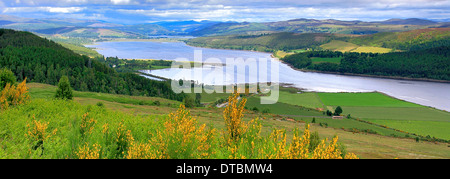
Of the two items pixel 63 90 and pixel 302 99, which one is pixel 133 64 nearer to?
pixel 302 99

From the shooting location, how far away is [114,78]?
88.8 m

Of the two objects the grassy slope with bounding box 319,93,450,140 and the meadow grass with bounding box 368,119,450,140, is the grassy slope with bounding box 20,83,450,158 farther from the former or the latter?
the grassy slope with bounding box 319,93,450,140

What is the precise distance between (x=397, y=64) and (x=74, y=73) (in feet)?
449

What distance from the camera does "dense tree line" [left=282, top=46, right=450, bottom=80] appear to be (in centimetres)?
13700

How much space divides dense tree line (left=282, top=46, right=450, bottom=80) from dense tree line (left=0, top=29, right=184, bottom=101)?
99151 millimetres

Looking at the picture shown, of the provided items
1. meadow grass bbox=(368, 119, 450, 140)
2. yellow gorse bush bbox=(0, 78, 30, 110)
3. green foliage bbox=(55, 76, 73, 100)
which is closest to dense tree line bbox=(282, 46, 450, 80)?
meadow grass bbox=(368, 119, 450, 140)

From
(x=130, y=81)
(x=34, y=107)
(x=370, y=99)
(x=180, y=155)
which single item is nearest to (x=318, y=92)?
(x=370, y=99)

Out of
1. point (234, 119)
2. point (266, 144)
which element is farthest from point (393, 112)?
point (266, 144)

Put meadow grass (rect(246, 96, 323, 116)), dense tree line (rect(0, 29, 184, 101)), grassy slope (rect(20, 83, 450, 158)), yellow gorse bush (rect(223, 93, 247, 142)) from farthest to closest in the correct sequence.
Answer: dense tree line (rect(0, 29, 184, 101)) < meadow grass (rect(246, 96, 323, 116)) < grassy slope (rect(20, 83, 450, 158)) < yellow gorse bush (rect(223, 93, 247, 142))

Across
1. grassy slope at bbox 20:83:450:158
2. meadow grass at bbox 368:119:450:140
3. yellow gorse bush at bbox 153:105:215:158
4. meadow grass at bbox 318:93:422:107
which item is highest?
yellow gorse bush at bbox 153:105:215:158

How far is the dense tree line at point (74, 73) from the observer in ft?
252

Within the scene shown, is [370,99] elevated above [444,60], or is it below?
below
